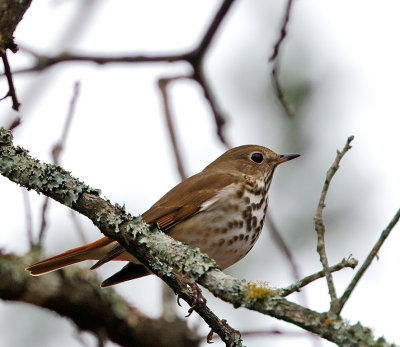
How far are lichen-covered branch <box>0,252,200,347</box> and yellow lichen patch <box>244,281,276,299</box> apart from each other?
266 cm

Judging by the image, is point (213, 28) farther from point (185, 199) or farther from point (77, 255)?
point (77, 255)

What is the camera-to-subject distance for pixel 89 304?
5.00 metres

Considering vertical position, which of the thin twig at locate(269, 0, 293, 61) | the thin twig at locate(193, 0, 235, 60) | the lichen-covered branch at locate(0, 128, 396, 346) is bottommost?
the lichen-covered branch at locate(0, 128, 396, 346)

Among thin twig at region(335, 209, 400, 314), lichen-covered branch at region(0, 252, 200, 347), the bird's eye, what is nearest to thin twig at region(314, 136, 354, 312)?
thin twig at region(335, 209, 400, 314)

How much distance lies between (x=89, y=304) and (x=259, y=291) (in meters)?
2.82

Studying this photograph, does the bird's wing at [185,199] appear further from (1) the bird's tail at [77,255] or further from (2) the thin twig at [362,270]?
(2) the thin twig at [362,270]

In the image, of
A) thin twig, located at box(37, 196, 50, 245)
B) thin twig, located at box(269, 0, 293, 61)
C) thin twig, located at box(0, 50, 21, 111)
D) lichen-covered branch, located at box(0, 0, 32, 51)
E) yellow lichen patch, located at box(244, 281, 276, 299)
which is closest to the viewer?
yellow lichen patch, located at box(244, 281, 276, 299)

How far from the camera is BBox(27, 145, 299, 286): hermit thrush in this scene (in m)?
4.77

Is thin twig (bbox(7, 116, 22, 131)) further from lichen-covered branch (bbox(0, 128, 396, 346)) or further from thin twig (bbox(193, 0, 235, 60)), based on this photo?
thin twig (bbox(193, 0, 235, 60))

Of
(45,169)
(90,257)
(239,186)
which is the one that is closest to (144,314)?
(90,257)

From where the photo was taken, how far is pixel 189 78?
4.84 meters

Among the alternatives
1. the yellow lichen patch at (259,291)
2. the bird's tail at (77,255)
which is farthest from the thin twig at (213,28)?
the yellow lichen patch at (259,291)

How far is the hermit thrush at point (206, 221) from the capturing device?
4770mm

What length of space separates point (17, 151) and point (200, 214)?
85.3 inches
